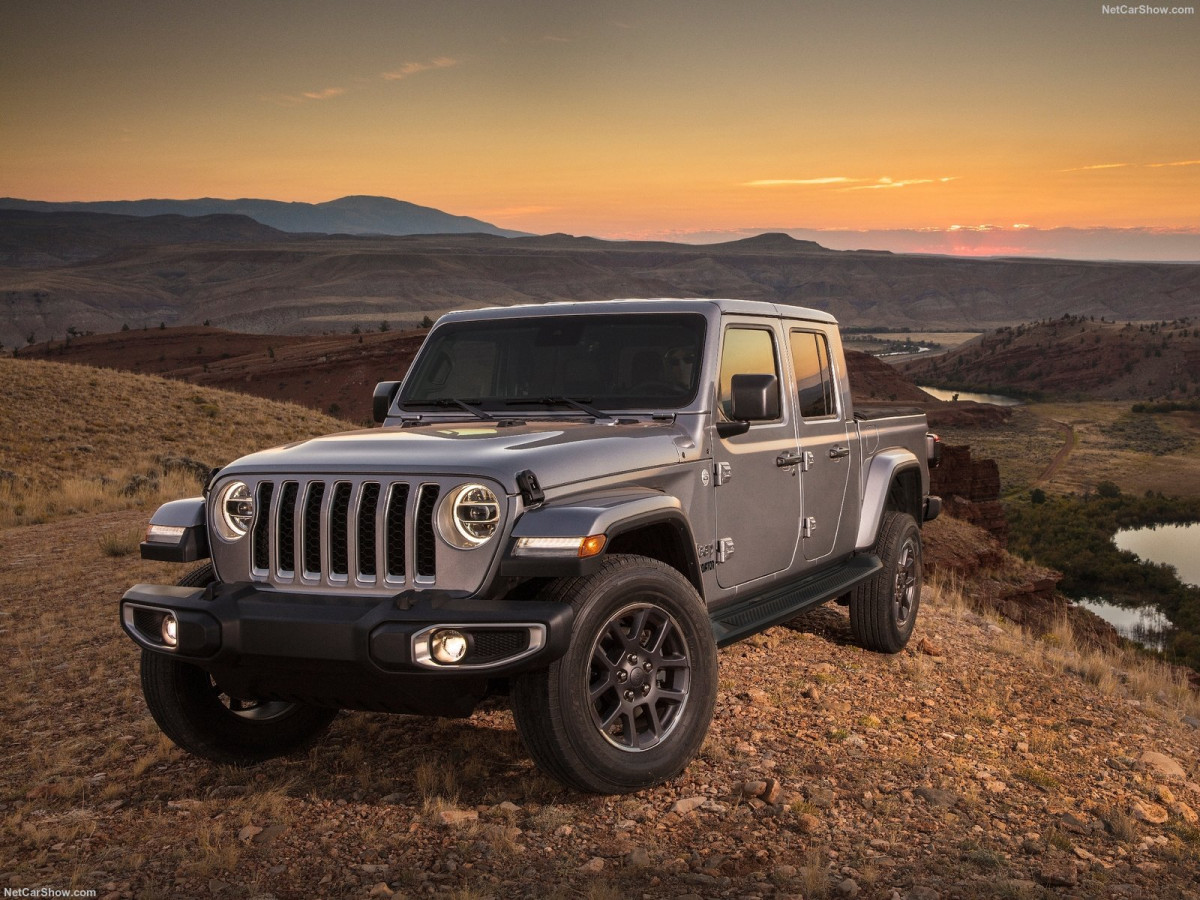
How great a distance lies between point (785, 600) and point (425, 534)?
2.44 meters

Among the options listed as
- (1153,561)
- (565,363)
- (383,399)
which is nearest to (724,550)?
(565,363)

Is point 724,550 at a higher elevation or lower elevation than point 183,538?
lower

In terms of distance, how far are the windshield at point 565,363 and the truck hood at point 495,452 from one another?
0.41 m

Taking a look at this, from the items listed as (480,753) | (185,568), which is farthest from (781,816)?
(185,568)

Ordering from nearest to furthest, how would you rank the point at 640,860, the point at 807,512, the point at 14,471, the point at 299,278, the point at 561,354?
the point at 640,860, the point at 561,354, the point at 807,512, the point at 14,471, the point at 299,278

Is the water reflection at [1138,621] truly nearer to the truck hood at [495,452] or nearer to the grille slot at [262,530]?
the truck hood at [495,452]

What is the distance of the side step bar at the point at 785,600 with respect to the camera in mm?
5004

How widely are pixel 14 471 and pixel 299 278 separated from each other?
175660mm

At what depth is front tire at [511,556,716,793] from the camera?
12.8ft

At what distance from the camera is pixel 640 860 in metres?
3.89

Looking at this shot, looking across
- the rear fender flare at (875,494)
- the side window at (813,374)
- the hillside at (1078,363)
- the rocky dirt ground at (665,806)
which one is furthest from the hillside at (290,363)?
the rocky dirt ground at (665,806)

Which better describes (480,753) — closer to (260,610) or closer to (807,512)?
(260,610)

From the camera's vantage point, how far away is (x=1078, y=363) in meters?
129

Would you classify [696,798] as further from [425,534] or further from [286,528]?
[286,528]
